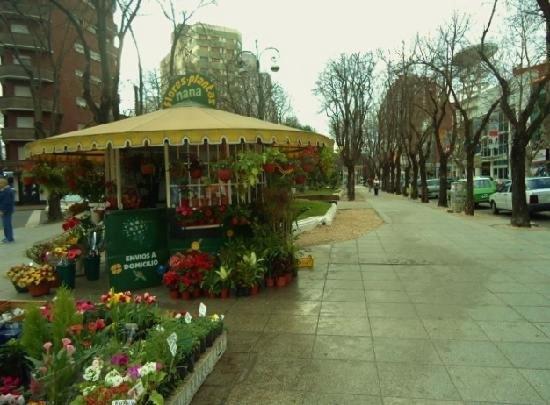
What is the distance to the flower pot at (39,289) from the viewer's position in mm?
7176

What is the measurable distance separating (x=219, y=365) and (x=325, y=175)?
486 cm

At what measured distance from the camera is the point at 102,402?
277 cm

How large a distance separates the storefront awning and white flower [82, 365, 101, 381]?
11.4 ft

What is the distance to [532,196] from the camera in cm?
1794

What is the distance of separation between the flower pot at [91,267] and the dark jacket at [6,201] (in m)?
7.23

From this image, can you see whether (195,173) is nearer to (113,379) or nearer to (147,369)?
(147,369)

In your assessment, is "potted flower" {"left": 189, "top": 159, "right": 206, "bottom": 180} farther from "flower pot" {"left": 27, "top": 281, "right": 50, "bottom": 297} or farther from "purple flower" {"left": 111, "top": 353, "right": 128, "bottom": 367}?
"purple flower" {"left": 111, "top": 353, "right": 128, "bottom": 367}

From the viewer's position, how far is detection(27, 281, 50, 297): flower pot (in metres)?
7.18

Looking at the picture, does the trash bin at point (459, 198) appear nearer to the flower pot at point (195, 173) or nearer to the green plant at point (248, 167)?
the flower pot at point (195, 173)

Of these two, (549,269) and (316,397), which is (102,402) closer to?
(316,397)

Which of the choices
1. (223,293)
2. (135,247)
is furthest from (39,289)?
(223,293)

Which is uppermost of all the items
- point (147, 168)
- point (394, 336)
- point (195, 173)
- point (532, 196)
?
point (147, 168)

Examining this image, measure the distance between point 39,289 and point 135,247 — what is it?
1.72 meters

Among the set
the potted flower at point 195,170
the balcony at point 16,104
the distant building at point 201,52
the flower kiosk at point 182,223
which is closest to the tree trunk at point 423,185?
the distant building at point 201,52
